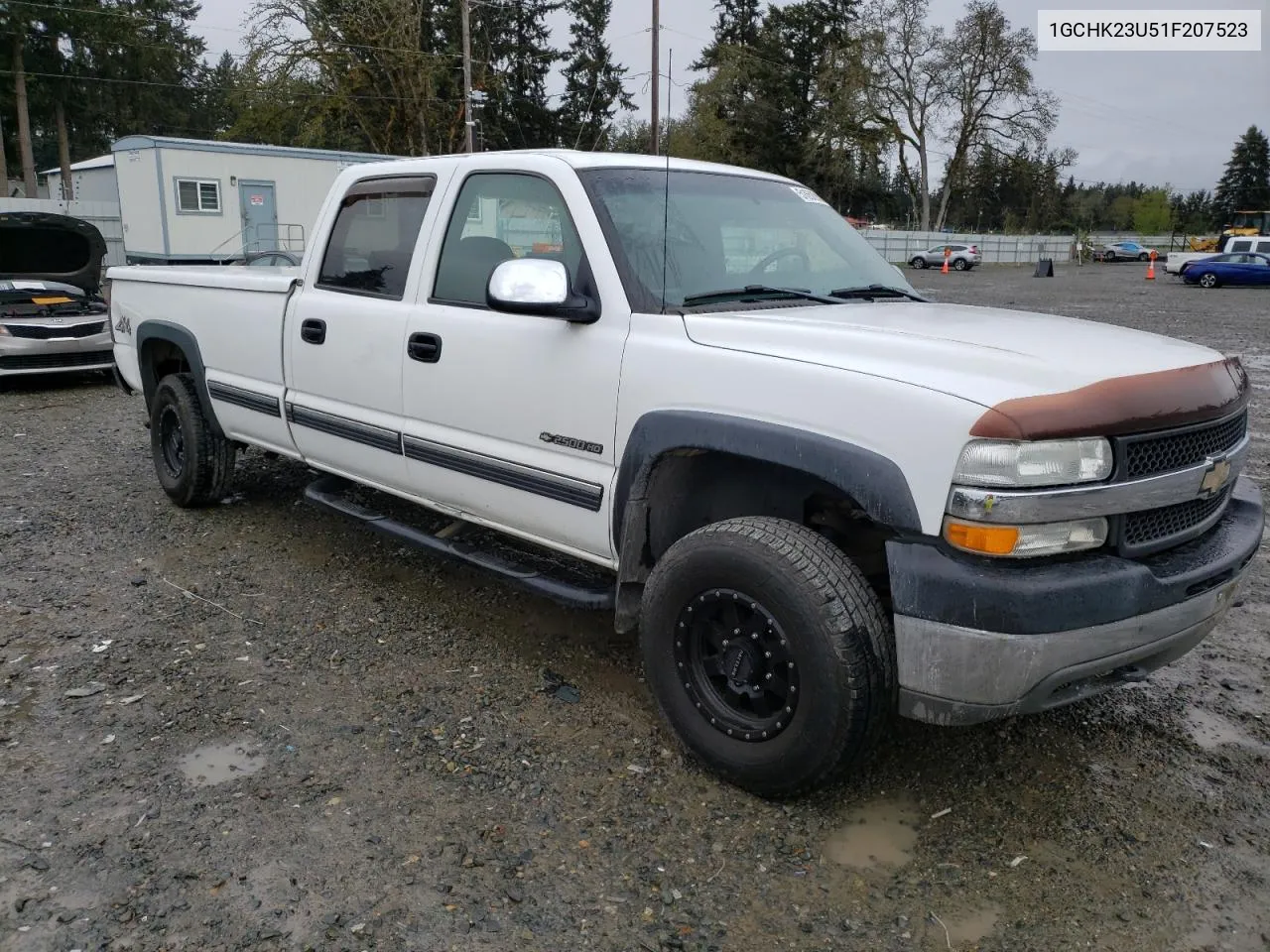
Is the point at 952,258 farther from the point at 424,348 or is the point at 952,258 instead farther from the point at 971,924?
the point at 971,924

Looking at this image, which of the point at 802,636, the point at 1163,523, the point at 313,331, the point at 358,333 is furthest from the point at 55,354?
the point at 1163,523

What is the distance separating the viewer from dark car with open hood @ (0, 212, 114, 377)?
10.4 meters

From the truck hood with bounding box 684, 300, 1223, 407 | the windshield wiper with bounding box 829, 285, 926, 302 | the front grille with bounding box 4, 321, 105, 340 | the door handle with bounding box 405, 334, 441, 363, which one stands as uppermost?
the windshield wiper with bounding box 829, 285, 926, 302

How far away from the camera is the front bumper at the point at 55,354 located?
33.7ft

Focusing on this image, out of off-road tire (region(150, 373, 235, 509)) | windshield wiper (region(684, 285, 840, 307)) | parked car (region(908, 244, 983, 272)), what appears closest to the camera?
windshield wiper (region(684, 285, 840, 307))

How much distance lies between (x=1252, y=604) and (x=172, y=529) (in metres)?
5.59

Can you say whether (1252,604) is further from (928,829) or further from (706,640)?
(706,640)

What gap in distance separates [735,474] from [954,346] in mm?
837

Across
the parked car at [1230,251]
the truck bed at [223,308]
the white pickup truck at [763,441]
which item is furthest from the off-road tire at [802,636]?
the parked car at [1230,251]

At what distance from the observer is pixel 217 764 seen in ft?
10.6

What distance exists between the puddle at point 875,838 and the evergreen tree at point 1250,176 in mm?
103548

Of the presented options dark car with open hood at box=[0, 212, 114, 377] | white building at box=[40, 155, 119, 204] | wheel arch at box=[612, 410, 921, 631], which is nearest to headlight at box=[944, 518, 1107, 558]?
wheel arch at box=[612, 410, 921, 631]

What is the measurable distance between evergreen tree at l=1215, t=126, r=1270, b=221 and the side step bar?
338ft

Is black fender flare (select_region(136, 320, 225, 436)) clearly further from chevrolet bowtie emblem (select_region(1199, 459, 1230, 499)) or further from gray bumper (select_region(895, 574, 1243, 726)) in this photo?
chevrolet bowtie emblem (select_region(1199, 459, 1230, 499))
